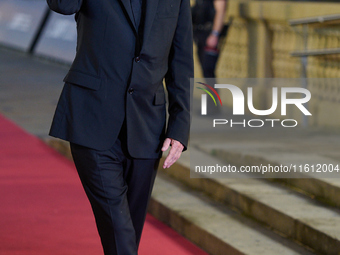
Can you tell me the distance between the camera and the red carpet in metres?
4.23

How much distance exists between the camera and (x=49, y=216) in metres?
4.87

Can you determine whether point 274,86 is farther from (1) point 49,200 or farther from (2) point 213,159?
(1) point 49,200

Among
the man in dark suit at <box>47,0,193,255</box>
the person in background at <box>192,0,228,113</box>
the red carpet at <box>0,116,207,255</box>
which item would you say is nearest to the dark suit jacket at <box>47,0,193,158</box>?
the man in dark suit at <box>47,0,193,255</box>

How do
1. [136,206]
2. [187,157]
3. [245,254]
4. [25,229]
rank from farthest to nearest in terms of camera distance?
[187,157] → [25,229] → [245,254] → [136,206]

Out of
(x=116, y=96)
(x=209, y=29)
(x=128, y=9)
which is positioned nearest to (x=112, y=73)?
(x=116, y=96)

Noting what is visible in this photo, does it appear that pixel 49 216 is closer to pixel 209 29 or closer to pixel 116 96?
pixel 116 96

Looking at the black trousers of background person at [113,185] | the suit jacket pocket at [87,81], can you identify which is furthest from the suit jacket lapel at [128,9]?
the black trousers of background person at [113,185]

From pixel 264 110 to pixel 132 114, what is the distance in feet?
18.5

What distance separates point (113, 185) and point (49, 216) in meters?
2.30

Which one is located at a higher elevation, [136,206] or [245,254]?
[136,206]

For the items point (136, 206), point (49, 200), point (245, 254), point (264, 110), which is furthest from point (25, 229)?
point (264, 110)

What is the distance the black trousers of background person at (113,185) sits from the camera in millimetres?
2678

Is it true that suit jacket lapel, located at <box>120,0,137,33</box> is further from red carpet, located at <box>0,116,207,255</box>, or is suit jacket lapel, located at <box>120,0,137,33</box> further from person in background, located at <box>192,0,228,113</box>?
person in background, located at <box>192,0,228,113</box>

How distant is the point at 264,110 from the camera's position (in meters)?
8.16
